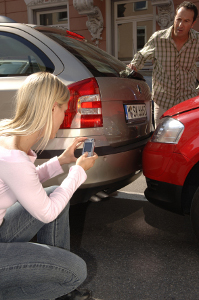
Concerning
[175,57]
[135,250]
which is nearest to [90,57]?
[175,57]

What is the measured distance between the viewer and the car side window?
244 centimetres

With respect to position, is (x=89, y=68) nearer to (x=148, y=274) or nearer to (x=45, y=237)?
(x=45, y=237)

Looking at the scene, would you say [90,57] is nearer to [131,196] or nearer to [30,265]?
[131,196]

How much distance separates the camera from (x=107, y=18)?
10.4m

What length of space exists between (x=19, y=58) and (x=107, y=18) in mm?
8509

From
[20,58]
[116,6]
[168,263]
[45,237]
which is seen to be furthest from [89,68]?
[116,6]

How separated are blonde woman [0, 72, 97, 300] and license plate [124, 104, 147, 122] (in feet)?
3.34

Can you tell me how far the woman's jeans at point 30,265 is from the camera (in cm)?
137

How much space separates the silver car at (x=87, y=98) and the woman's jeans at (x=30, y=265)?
0.73 metres

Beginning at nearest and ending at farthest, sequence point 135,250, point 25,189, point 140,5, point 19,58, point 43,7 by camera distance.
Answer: point 25,189, point 135,250, point 19,58, point 140,5, point 43,7

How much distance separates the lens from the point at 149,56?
3.62 metres

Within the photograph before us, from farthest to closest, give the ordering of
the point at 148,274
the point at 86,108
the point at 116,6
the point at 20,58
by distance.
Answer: the point at 116,6 → the point at 20,58 → the point at 86,108 → the point at 148,274

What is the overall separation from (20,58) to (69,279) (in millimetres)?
1717

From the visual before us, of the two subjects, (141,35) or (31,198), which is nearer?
(31,198)
